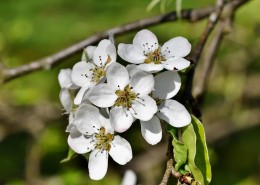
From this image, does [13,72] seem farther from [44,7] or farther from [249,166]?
[44,7]

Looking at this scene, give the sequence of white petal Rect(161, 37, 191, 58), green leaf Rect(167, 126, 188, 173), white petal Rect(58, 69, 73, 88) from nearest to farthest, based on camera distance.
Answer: green leaf Rect(167, 126, 188, 173) → white petal Rect(161, 37, 191, 58) → white petal Rect(58, 69, 73, 88)

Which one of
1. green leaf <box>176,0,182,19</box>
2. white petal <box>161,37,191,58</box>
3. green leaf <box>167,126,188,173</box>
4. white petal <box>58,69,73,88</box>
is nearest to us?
green leaf <box>167,126,188,173</box>

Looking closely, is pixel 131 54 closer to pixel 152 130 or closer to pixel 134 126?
pixel 152 130

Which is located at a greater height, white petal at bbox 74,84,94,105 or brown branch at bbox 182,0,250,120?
white petal at bbox 74,84,94,105

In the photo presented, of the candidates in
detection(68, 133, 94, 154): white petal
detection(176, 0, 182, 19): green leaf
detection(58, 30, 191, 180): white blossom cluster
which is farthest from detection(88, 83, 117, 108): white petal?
detection(176, 0, 182, 19): green leaf

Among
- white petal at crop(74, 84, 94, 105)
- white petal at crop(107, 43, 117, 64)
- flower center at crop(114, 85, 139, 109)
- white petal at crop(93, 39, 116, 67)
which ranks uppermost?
white petal at crop(107, 43, 117, 64)

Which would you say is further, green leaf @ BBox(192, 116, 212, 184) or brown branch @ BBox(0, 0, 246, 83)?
brown branch @ BBox(0, 0, 246, 83)

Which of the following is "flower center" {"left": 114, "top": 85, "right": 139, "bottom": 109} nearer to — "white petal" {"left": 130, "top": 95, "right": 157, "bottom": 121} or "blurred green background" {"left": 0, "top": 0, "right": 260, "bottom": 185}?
"white petal" {"left": 130, "top": 95, "right": 157, "bottom": 121}
